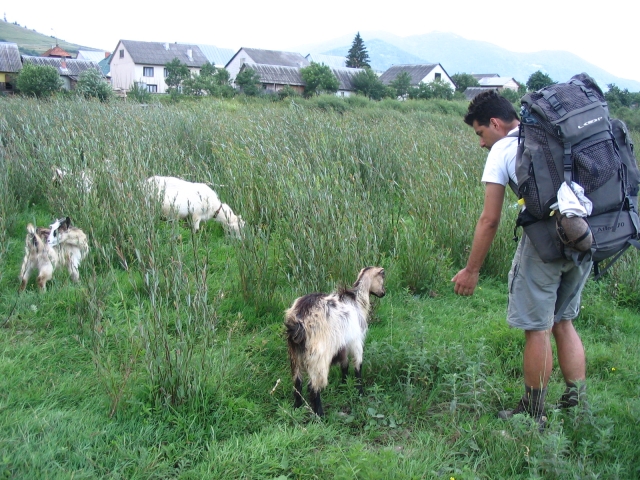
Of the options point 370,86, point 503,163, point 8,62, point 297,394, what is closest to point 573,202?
point 503,163

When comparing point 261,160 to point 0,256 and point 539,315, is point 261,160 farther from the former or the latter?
point 539,315

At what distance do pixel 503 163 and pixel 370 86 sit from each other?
1595 inches

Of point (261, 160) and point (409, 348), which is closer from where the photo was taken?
point (409, 348)

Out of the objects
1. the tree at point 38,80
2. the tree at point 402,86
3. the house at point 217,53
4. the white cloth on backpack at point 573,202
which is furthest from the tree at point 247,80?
the house at point 217,53

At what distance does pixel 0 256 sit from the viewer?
4.52 m

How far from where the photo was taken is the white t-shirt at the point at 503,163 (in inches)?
120

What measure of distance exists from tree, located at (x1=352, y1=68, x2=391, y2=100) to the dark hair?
1473 inches

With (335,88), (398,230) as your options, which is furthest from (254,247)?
(335,88)

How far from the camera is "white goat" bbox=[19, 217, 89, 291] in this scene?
452 centimetres

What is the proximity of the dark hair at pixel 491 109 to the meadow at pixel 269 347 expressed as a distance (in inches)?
65.9

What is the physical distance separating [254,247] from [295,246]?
0.43 meters

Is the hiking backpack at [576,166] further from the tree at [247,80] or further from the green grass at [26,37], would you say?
the green grass at [26,37]

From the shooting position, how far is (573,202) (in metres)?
2.65

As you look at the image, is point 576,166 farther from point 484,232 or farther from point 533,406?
point 533,406
